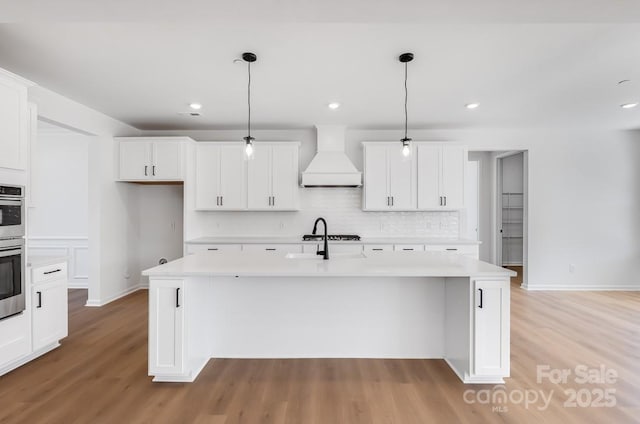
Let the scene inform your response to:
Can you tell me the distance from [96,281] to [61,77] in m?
2.60

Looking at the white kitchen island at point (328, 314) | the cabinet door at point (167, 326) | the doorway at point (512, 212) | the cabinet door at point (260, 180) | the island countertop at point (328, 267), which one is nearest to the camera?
the island countertop at point (328, 267)

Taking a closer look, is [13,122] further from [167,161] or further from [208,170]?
[208,170]

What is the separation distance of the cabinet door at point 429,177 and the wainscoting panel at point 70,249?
215 inches

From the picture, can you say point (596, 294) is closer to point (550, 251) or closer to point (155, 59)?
Answer: point (550, 251)

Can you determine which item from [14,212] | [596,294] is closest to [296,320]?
[14,212]

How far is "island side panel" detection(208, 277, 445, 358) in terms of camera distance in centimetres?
266

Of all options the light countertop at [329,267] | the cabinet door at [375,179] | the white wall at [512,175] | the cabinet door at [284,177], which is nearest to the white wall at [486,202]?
the white wall at [512,175]

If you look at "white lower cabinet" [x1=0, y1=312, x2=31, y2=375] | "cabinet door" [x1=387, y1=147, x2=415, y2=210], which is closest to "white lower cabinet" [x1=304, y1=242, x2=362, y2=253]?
"cabinet door" [x1=387, y1=147, x2=415, y2=210]

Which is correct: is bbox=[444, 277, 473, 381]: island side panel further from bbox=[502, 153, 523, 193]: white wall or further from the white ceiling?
bbox=[502, 153, 523, 193]: white wall

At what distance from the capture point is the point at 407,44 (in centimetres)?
243

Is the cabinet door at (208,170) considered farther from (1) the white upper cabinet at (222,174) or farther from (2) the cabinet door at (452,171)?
(2) the cabinet door at (452,171)

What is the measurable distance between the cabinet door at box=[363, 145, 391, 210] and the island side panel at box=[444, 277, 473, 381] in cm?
229

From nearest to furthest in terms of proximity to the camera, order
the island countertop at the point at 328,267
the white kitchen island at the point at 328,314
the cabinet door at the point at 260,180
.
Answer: the island countertop at the point at 328,267 → the white kitchen island at the point at 328,314 → the cabinet door at the point at 260,180

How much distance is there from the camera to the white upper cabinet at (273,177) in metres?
4.75
